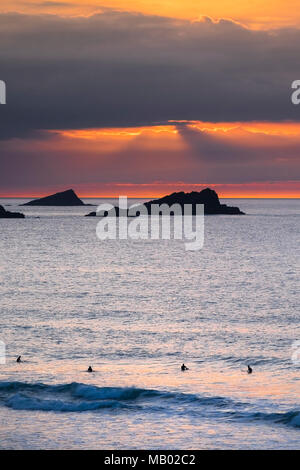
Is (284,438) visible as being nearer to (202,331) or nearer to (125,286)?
(202,331)

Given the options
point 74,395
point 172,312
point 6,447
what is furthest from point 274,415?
point 172,312

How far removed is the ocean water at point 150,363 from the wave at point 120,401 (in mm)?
94

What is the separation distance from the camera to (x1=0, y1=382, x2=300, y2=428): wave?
35125mm

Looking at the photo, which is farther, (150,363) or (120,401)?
(150,363)

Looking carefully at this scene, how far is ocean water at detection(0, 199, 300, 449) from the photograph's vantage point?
107 ft

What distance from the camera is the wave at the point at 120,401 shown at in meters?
35.1

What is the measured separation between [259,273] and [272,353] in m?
60.7

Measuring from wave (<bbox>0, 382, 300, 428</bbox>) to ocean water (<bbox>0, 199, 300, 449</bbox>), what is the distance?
0.09 m

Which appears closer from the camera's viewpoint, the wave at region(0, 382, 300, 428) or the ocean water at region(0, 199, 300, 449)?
the ocean water at region(0, 199, 300, 449)

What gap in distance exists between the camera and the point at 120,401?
3759cm

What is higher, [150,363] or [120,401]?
[150,363]

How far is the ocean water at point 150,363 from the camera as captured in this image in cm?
3256

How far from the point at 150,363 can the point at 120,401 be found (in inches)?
346

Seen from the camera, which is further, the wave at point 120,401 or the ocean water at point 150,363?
the wave at point 120,401
